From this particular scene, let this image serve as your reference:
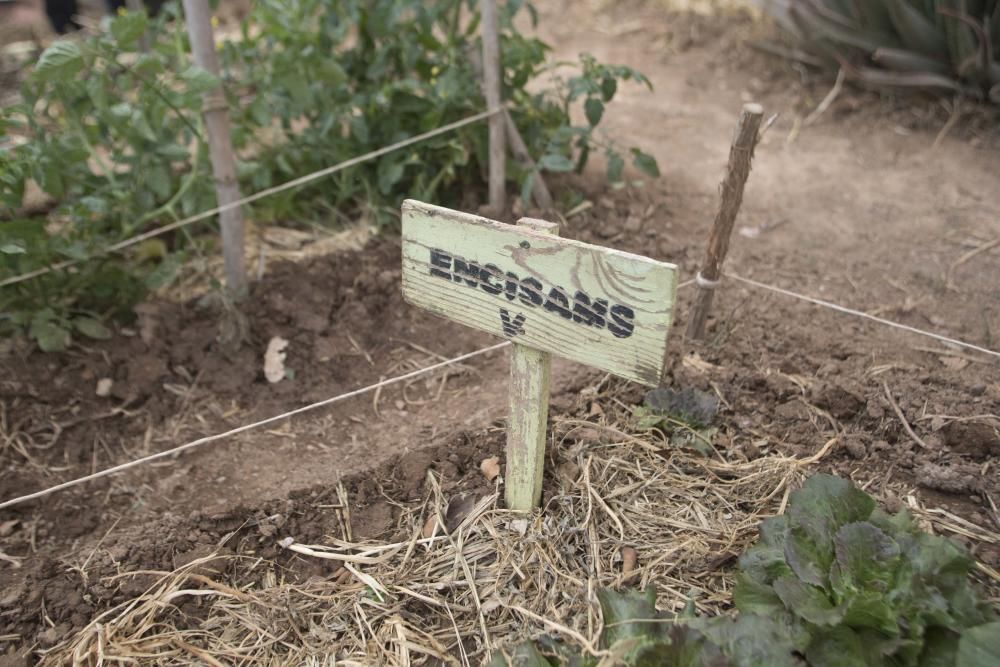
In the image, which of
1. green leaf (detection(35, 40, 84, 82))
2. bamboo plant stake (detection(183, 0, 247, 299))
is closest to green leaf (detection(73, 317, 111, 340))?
bamboo plant stake (detection(183, 0, 247, 299))

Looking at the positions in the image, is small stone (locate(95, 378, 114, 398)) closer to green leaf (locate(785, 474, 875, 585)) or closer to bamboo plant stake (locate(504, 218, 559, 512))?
bamboo plant stake (locate(504, 218, 559, 512))

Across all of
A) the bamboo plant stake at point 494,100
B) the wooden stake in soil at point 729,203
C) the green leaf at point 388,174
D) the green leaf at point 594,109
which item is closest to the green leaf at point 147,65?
the green leaf at point 388,174

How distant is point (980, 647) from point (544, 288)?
2.95 ft

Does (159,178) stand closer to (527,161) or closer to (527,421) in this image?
(527,161)

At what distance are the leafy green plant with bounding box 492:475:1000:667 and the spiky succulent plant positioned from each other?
2.49 metres

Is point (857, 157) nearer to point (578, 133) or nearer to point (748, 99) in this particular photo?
point (748, 99)

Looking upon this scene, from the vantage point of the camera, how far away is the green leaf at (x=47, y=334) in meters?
2.43

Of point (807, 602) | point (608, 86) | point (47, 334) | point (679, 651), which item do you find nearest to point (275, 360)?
point (47, 334)

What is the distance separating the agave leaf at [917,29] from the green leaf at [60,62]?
2.98 metres

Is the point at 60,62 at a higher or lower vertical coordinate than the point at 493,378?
higher

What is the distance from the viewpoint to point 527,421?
171cm

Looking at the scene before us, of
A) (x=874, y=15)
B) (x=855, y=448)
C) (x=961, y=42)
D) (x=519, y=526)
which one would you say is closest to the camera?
(x=519, y=526)

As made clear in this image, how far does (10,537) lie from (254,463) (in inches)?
23.1

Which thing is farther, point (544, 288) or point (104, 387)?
point (104, 387)
